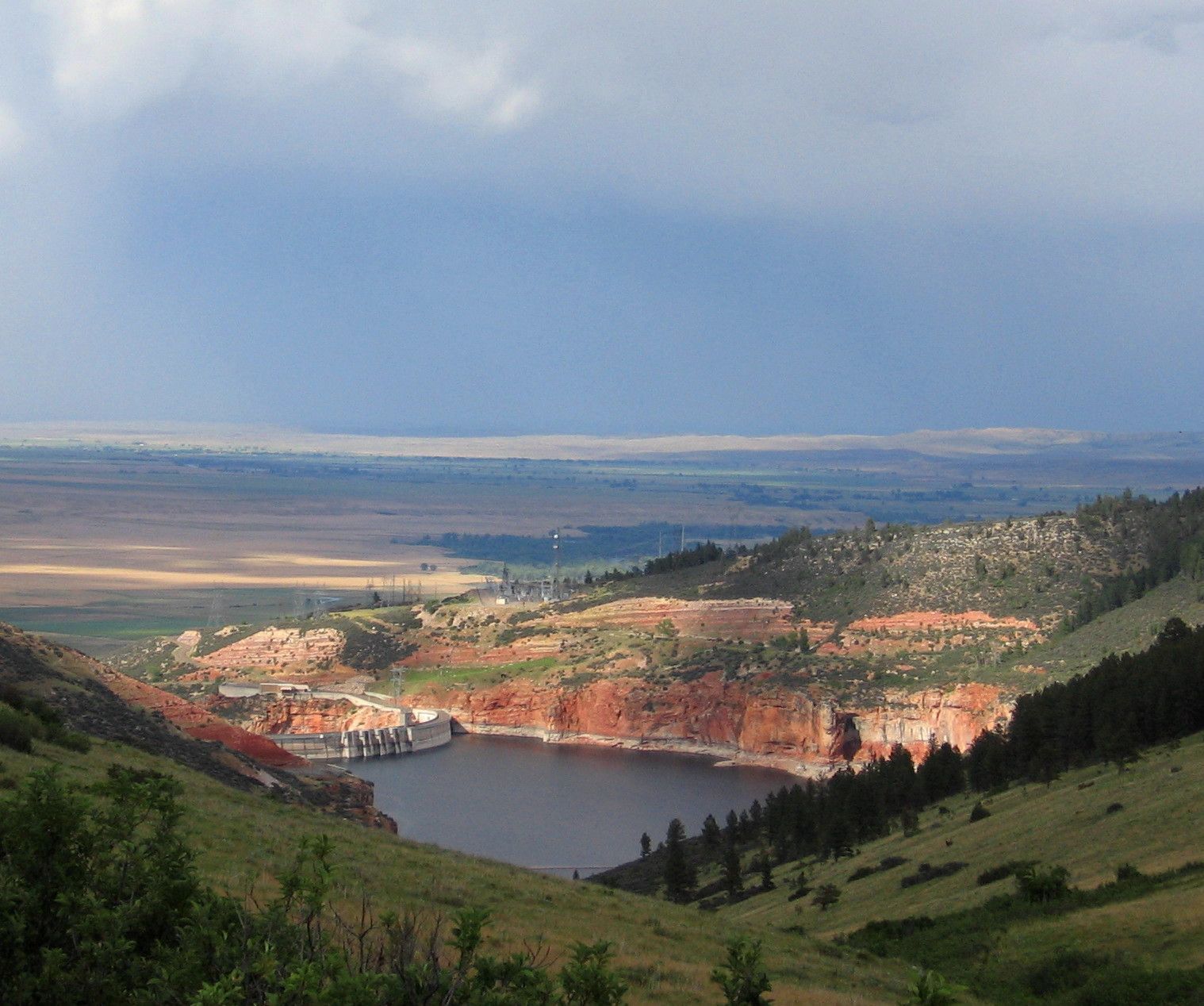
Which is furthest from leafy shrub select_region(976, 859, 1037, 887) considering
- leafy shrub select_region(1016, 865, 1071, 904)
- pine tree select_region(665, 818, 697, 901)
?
pine tree select_region(665, 818, 697, 901)

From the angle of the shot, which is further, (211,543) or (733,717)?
(211,543)

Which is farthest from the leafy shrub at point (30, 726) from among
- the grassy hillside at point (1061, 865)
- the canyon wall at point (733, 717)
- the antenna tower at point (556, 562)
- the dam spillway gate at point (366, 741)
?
the antenna tower at point (556, 562)

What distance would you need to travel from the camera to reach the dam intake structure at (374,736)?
66.7 metres

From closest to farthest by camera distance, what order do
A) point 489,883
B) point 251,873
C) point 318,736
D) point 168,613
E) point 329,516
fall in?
1. point 251,873
2. point 489,883
3. point 318,736
4. point 168,613
5. point 329,516

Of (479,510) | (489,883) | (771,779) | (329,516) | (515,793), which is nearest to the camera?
(489,883)

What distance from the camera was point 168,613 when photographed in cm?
9919

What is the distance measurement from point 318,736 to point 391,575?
58.2m

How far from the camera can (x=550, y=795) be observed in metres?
56.8

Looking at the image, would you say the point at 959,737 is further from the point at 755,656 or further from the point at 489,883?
the point at 489,883

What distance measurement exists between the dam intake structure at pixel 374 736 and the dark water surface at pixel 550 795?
735 millimetres

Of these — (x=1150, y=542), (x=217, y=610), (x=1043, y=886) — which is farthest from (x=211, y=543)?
(x=1043, y=886)

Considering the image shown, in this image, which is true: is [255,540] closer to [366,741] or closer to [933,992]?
[366,741]

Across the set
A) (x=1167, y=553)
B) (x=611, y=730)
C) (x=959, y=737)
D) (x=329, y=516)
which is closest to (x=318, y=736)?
(x=611, y=730)

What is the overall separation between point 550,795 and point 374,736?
48.2ft
